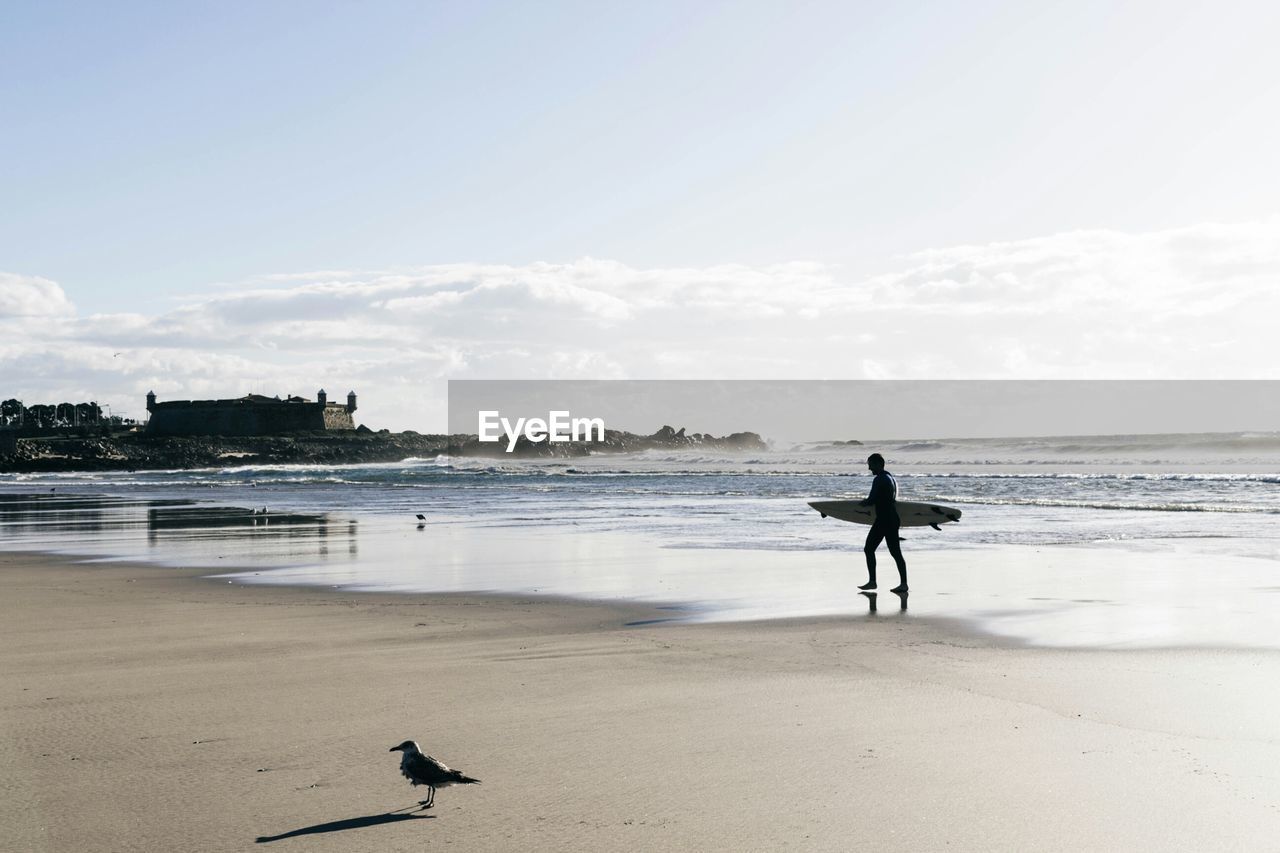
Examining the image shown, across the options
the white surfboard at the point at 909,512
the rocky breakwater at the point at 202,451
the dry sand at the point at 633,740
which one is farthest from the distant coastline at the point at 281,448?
the dry sand at the point at 633,740

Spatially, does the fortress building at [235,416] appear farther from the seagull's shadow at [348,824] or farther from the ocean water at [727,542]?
the seagull's shadow at [348,824]

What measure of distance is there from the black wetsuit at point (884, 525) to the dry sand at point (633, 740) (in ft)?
8.58

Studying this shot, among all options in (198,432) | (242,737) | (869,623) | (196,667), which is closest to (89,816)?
(242,737)

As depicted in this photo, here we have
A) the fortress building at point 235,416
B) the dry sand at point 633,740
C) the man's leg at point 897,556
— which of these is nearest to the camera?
the dry sand at point 633,740

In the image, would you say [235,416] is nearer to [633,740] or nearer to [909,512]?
[909,512]

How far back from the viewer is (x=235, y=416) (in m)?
131

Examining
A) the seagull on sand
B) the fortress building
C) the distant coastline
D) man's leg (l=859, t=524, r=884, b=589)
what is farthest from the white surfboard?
the fortress building

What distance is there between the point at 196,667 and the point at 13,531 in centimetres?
1795

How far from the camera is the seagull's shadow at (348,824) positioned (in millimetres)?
4141

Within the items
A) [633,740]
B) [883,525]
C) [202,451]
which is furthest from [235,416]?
[633,740]

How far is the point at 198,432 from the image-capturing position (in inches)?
5153

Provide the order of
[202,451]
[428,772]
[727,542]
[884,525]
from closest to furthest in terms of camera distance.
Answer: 1. [428,772]
2. [884,525]
3. [727,542]
4. [202,451]

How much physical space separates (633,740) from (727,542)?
12.6 meters

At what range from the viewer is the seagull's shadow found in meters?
4.14
